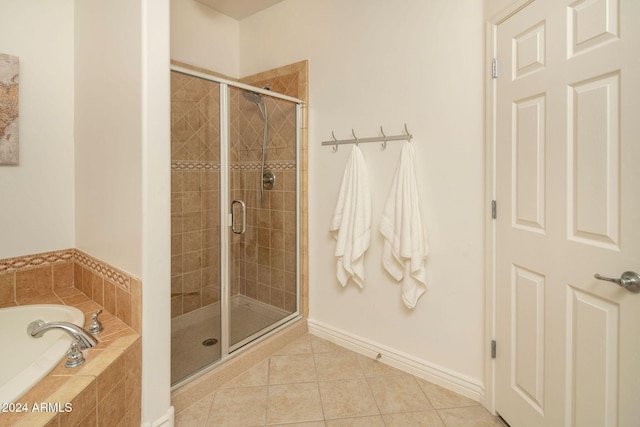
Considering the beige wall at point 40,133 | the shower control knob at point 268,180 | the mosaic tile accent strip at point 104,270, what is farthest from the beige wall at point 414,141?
the beige wall at point 40,133

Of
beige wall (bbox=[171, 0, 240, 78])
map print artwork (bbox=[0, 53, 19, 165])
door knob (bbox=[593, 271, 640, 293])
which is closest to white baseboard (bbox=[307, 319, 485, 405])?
door knob (bbox=[593, 271, 640, 293])

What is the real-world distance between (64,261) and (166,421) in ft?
3.68

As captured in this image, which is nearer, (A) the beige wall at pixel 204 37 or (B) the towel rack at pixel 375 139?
(B) the towel rack at pixel 375 139

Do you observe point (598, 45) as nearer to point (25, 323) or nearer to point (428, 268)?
point (428, 268)

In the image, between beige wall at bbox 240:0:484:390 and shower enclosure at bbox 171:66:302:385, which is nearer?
beige wall at bbox 240:0:484:390

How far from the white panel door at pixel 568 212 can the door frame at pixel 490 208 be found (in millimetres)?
31

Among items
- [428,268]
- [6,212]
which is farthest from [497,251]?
[6,212]

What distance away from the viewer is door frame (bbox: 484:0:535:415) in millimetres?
1576

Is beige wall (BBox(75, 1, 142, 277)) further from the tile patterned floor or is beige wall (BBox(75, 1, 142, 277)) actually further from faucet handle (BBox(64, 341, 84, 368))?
the tile patterned floor

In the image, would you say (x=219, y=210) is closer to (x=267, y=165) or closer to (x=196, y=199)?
(x=196, y=199)

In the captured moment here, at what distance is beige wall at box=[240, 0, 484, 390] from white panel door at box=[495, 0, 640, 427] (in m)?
0.19

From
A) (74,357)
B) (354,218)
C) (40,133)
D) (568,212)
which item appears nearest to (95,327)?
(74,357)

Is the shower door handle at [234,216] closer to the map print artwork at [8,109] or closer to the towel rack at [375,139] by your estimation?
the towel rack at [375,139]

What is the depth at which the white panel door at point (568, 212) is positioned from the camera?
3.36 feet
